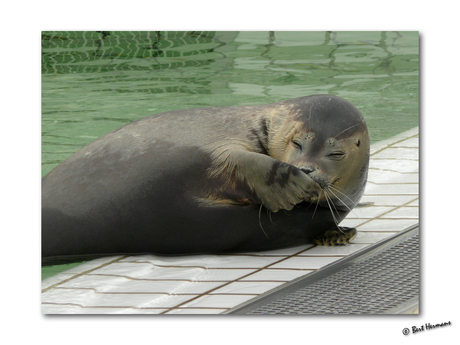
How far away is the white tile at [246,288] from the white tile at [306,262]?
232 millimetres

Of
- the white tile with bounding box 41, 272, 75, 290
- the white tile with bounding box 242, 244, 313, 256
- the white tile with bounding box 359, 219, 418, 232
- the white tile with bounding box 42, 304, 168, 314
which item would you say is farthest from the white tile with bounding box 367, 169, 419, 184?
the white tile with bounding box 41, 272, 75, 290

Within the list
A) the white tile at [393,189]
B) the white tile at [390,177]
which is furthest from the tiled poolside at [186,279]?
the white tile at [390,177]

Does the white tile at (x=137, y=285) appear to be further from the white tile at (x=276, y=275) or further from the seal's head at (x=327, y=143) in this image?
the seal's head at (x=327, y=143)

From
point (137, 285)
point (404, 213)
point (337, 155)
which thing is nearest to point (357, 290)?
point (337, 155)

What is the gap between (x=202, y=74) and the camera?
5.86m

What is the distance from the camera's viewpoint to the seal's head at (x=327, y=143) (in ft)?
16.4

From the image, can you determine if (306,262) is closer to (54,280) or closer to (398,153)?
(54,280)

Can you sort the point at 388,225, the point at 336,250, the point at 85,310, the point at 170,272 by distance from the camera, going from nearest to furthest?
the point at 85,310 < the point at 170,272 < the point at 336,250 < the point at 388,225

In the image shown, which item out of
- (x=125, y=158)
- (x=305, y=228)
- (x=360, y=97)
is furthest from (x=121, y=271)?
(x=360, y=97)

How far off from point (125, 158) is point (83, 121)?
78 centimetres

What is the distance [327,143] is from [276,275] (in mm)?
761
